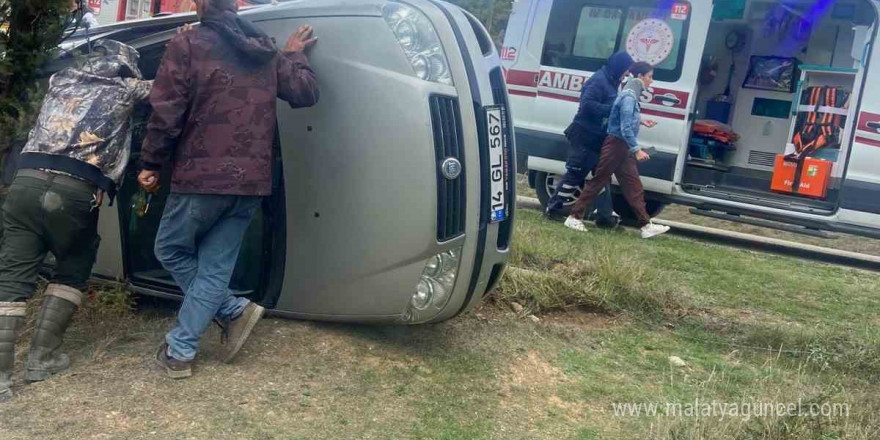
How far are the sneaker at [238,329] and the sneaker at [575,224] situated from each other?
4672 mm

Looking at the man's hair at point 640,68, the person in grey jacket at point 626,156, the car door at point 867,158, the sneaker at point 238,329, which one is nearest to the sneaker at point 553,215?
the person in grey jacket at point 626,156

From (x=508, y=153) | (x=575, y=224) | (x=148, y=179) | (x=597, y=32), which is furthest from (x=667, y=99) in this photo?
(x=148, y=179)

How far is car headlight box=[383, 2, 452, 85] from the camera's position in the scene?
356 centimetres

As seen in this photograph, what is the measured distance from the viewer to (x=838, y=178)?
804 centimetres

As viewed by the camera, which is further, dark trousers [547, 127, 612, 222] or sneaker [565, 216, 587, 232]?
dark trousers [547, 127, 612, 222]

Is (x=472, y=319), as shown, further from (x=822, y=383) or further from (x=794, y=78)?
(x=794, y=78)

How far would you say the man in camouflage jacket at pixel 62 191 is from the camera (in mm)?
3387

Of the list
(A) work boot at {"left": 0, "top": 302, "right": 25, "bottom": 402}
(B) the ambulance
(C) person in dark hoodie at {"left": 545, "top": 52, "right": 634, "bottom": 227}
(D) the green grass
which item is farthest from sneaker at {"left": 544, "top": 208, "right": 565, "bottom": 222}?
(A) work boot at {"left": 0, "top": 302, "right": 25, "bottom": 402}

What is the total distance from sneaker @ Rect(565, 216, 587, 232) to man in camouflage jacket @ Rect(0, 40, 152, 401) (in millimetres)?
5019

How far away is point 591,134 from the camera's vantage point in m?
8.02

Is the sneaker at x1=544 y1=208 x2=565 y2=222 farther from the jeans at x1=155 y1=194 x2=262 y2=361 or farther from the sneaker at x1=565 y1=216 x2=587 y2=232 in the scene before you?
the jeans at x1=155 y1=194 x2=262 y2=361

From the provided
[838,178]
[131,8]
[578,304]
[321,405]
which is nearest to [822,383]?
[578,304]

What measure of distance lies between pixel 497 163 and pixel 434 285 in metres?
0.60

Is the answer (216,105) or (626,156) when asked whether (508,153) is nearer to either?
(216,105)
